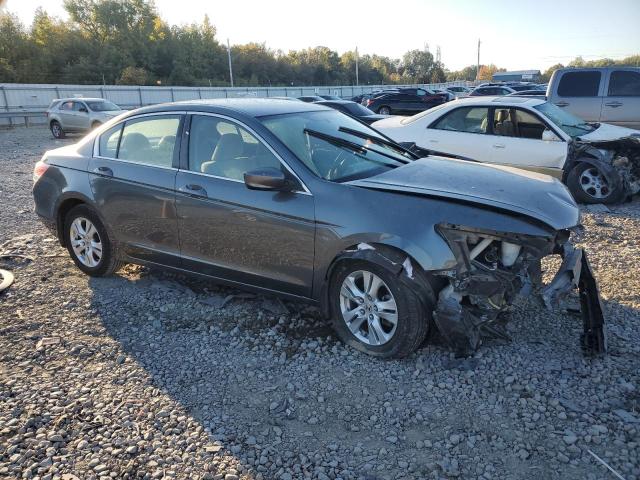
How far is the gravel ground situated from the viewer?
271cm

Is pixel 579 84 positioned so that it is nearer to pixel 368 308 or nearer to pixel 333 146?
pixel 333 146

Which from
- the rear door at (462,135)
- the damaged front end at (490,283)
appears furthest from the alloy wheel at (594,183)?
the damaged front end at (490,283)

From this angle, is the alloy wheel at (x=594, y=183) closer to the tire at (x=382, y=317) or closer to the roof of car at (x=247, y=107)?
the roof of car at (x=247, y=107)

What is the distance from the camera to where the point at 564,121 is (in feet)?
26.3

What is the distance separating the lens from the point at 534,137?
25.4 feet

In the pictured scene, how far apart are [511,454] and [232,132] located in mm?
3058

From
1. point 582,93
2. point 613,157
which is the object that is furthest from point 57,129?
point 613,157

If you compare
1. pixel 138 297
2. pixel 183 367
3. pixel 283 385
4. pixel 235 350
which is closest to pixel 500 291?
pixel 283 385

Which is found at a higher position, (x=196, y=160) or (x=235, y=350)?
(x=196, y=160)

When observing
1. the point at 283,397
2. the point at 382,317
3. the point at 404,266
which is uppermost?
the point at 404,266

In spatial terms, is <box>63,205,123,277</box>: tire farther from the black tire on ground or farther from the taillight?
the black tire on ground

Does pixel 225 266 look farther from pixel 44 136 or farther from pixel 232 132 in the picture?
pixel 44 136

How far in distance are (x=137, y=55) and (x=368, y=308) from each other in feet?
233

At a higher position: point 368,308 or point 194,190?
point 194,190
